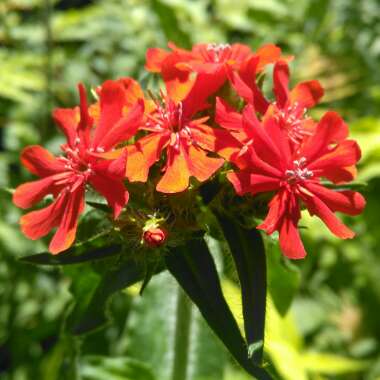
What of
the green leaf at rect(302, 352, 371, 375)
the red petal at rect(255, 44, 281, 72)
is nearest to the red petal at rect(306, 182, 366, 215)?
the red petal at rect(255, 44, 281, 72)

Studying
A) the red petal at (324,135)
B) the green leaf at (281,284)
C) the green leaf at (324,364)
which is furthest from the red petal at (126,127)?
the green leaf at (324,364)

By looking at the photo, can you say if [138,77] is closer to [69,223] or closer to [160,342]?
[160,342]

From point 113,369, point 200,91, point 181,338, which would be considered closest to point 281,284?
point 181,338

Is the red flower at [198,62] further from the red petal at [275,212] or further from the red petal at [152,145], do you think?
the red petal at [275,212]

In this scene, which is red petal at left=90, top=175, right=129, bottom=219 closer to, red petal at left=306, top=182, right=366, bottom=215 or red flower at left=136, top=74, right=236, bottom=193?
red flower at left=136, top=74, right=236, bottom=193

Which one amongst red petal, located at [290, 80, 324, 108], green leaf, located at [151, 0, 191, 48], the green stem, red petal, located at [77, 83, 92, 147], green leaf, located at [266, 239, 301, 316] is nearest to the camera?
red petal, located at [77, 83, 92, 147]
